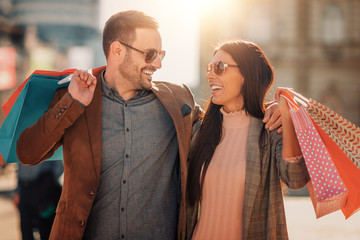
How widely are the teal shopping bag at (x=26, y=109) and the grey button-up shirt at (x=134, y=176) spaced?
0.42m

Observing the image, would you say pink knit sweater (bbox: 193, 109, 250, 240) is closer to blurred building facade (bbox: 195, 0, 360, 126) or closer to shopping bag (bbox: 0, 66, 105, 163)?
shopping bag (bbox: 0, 66, 105, 163)

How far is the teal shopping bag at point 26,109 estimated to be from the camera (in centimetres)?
307

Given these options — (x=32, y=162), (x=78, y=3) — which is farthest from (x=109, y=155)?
(x=78, y=3)

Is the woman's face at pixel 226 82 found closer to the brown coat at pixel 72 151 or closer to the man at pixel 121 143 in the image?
the man at pixel 121 143

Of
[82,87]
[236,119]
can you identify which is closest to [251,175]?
[236,119]

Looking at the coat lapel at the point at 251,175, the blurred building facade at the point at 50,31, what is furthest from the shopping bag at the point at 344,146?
the blurred building facade at the point at 50,31

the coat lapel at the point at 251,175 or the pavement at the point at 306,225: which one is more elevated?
the coat lapel at the point at 251,175

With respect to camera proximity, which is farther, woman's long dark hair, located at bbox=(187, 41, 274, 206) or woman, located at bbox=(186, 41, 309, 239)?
woman's long dark hair, located at bbox=(187, 41, 274, 206)

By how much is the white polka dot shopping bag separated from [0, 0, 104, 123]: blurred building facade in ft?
100

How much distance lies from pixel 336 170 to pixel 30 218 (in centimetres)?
404

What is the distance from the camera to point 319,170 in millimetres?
2664

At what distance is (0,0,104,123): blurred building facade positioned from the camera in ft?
115

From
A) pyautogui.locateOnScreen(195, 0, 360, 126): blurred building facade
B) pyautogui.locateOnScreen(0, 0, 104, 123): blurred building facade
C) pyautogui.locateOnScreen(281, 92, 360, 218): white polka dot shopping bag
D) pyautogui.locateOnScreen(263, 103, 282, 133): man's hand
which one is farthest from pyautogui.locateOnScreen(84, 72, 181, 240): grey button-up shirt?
pyautogui.locateOnScreen(0, 0, 104, 123): blurred building facade

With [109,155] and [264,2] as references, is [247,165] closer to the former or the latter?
[109,155]
